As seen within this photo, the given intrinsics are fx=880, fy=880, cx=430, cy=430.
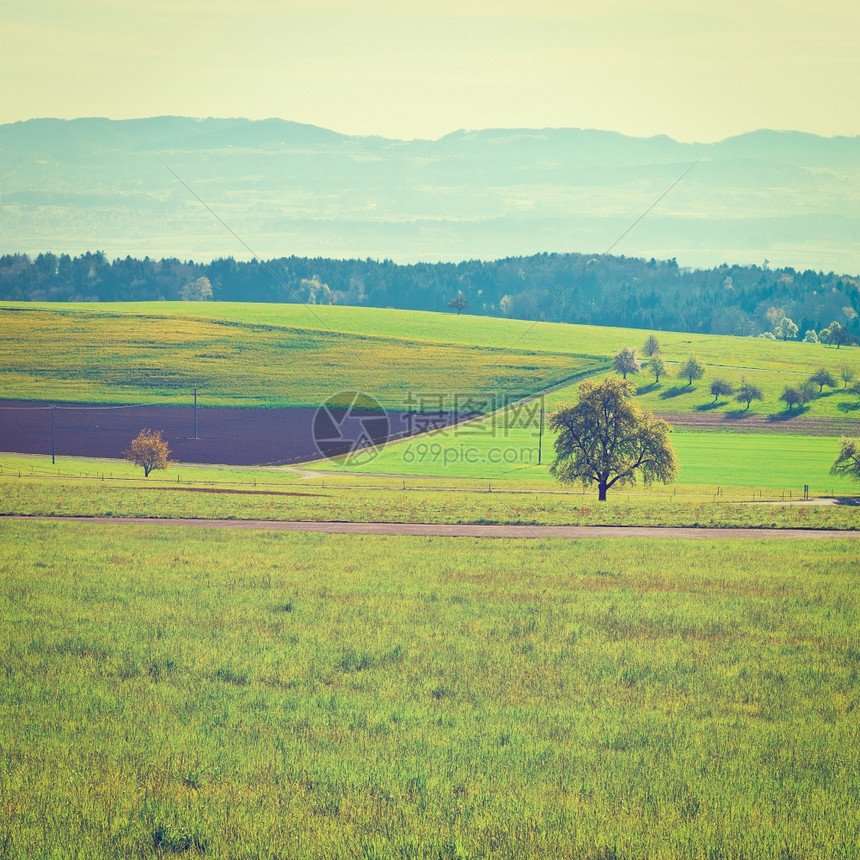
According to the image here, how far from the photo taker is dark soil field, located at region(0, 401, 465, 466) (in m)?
93.4

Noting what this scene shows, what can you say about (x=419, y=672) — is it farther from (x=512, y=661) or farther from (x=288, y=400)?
(x=288, y=400)

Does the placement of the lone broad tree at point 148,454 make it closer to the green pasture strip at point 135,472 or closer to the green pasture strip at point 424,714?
the green pasture strip at point 135,472

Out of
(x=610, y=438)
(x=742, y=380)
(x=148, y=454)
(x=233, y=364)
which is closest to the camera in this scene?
(x=610, y=438)

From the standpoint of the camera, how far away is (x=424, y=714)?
14859 mm

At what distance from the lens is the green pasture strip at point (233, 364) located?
112125mm

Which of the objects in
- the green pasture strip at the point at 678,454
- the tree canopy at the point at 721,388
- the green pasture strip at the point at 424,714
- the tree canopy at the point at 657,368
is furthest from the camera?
the tree canopy at the point at 657,368

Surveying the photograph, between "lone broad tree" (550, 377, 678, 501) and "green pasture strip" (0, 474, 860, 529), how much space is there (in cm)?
709

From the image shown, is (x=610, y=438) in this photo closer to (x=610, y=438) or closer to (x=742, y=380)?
(x=610, y=438)

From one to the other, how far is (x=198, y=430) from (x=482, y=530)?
65985 millimetres

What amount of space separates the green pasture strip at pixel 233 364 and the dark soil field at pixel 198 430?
3.64 m

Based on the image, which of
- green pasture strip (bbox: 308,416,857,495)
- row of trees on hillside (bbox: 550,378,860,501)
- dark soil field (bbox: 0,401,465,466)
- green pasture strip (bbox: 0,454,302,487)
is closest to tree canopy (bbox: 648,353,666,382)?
green pasture strip (bbox: 308,416,857,495)

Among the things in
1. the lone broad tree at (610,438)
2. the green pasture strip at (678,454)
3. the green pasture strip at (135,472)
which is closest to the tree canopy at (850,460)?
the green pasture strip at (678,454)

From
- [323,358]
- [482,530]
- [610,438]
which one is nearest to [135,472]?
[610,438]

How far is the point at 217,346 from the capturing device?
449 feet
